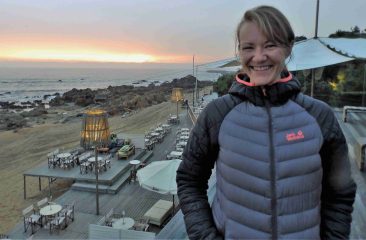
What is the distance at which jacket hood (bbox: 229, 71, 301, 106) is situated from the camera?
1.02 m

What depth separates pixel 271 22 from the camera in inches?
38.1

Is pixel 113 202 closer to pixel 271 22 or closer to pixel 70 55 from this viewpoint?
pixel 271 22

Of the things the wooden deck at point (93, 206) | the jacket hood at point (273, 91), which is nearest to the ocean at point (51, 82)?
the wooden deck at point (93, 206)

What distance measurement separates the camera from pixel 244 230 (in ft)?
3.30

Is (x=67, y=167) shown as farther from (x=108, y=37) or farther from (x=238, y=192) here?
(x=108, y=37)

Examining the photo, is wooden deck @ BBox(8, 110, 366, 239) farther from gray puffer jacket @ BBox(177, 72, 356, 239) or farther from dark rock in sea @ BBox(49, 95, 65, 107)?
dark rock in sea @ BBox(49, 95, 65, 107)

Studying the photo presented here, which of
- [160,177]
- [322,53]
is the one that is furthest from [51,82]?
[322,53]

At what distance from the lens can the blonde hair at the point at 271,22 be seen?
96cm

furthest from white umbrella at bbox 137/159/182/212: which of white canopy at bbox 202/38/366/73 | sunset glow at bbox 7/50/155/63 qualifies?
sunset glow at bbox 7/50/155/63

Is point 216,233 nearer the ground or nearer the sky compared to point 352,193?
nearer the ground

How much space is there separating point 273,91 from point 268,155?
0.20m

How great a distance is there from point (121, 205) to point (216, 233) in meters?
7.87

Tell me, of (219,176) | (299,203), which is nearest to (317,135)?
(299,203)

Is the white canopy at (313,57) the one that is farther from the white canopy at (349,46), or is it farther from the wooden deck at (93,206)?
the wooden deck at (93,206)
